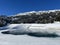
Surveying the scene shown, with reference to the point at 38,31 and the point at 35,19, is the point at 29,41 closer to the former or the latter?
the point at 38,31

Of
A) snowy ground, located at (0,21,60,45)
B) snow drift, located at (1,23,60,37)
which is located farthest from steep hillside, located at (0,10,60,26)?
snowy ground, located at (0,21,60,45)

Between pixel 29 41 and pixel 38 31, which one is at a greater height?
pixel 29 41

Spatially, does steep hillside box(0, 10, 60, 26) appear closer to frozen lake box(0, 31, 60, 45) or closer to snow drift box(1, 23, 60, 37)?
snow drift box(1, 23, 60, 37)

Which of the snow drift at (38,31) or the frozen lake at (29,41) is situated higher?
the frozen lake at (29,41)

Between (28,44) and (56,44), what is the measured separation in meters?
0.71

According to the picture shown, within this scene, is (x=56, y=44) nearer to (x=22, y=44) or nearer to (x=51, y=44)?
(x=51, y=44)

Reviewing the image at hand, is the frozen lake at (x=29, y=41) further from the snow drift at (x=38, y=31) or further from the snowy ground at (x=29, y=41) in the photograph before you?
the snow drift at (x=38, y=31)

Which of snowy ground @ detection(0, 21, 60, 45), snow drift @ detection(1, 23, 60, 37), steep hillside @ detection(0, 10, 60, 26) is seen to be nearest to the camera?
snowy ground @ detection(0, 21, 60, 45)

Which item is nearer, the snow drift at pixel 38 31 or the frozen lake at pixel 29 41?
the frozen lake at pixel 29 41

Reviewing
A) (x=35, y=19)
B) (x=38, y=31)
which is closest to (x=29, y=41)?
(x=38, y=31)

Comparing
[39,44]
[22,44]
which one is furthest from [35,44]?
[22,44]

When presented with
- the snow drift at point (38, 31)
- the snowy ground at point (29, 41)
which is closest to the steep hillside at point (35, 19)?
the snow drift at point (38, 31)

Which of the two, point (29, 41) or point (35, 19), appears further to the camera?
point (35, 19)

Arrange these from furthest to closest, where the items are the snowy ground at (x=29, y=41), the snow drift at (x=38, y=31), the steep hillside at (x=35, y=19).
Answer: the steep hillside at (x=35, y=19) → the snow drift at (x=38, y=31) → the snowy ground at (x=29, y=41)
